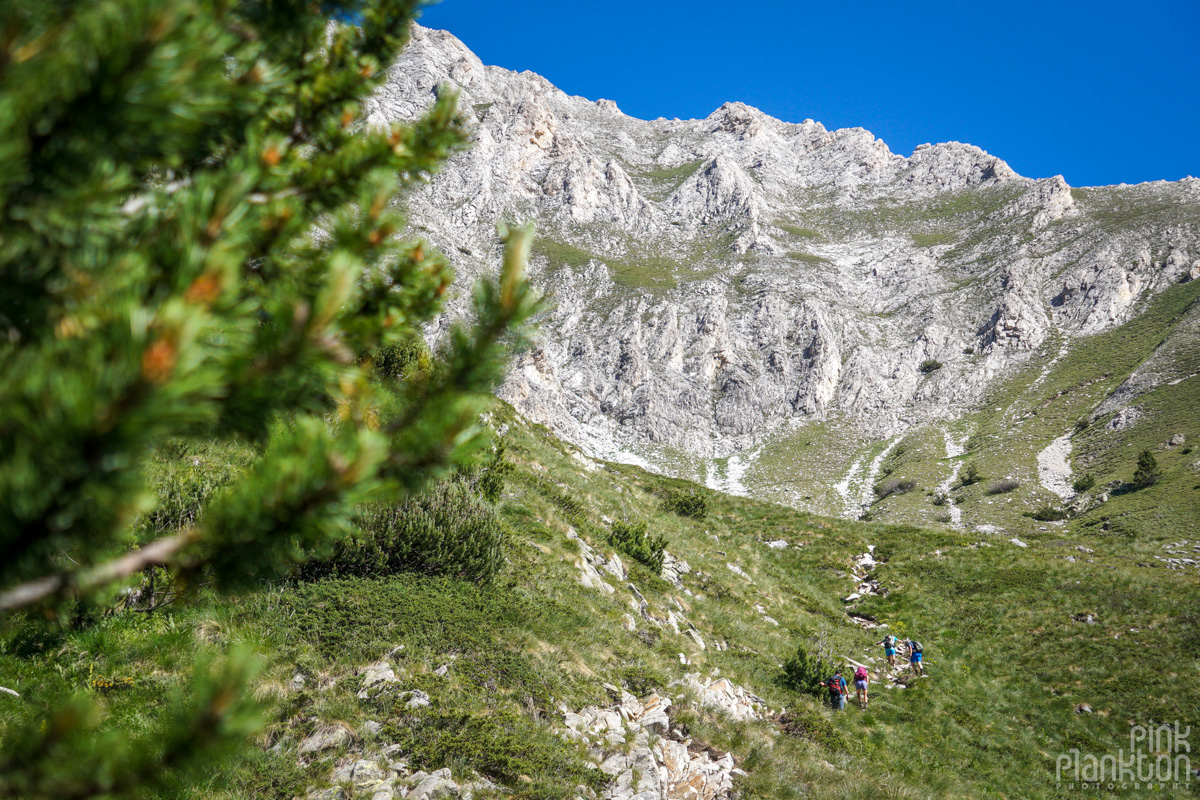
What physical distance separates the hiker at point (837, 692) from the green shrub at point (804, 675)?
349 mm

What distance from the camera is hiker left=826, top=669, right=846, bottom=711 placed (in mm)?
13367

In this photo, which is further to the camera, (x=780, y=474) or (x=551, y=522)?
(x=780, y=474)

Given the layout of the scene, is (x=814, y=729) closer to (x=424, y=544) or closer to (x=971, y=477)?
(x=424, y=544)

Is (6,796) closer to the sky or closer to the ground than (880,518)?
closer to the ground

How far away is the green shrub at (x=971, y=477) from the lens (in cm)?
7631

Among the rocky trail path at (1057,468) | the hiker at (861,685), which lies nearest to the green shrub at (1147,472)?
the rocky trail path at (1057,468)

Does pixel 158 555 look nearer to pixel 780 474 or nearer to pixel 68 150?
pixel 68 150

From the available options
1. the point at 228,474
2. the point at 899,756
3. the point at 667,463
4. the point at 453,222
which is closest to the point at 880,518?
the point at 667,463

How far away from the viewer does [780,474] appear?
3812 inches

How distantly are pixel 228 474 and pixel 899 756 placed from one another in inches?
593

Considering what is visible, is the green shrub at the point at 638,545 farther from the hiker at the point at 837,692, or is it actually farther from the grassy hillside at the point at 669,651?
the hiker at the point at 837,692

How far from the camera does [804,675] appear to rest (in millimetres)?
13188

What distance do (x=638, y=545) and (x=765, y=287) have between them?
416 ft

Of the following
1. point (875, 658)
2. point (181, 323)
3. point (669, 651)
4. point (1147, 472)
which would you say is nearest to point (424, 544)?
point (669, 651)
